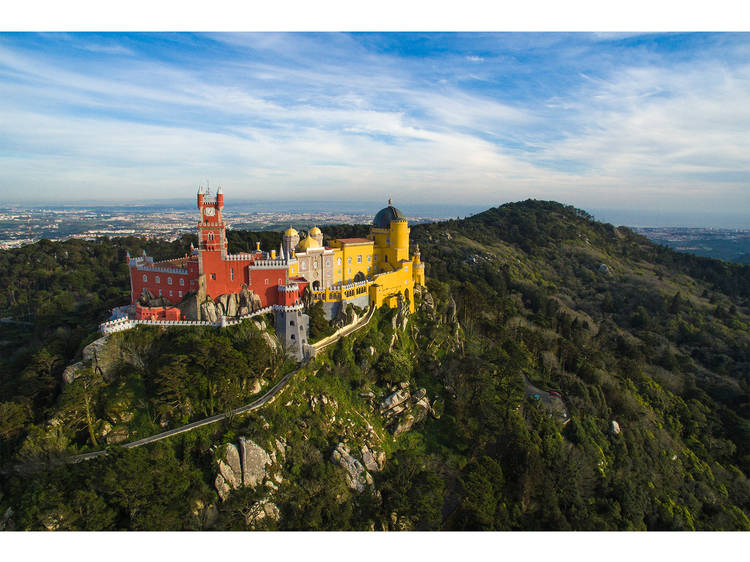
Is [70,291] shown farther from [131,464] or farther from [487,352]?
[487,352]

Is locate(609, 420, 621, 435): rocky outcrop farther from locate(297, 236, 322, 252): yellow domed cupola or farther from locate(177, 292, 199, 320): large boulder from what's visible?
locate(177, 292, 199, 320): large boulder

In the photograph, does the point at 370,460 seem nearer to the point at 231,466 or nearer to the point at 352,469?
the point at 352,469

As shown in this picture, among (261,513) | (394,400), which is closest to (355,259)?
(394,400)

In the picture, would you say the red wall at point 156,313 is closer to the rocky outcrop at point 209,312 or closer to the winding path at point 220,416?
the rocky outcrop at point 209,312

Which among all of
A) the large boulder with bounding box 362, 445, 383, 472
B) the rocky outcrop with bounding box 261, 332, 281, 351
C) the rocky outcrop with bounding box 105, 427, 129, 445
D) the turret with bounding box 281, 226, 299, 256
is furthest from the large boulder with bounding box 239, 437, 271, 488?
the turret with bounding box 281, 226, 299, 256

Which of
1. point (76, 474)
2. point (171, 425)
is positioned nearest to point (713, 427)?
point (171, 425)

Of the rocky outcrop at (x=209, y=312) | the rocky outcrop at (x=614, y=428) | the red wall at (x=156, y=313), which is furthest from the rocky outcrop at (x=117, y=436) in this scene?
the rocky outcrop at (x=614, y=428)

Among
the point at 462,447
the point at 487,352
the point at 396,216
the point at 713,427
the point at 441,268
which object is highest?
the point at 396,216
